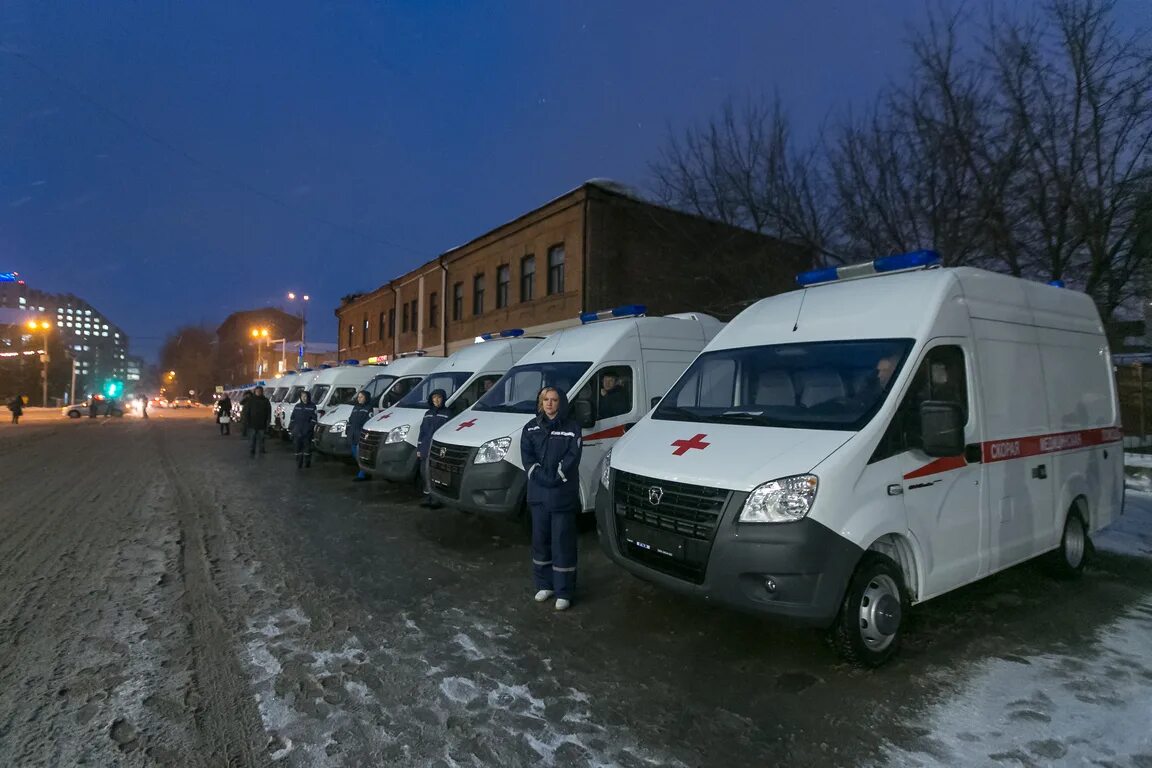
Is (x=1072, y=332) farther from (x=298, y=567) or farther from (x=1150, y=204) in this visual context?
(x=298, y=567)

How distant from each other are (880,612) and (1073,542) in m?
3.23

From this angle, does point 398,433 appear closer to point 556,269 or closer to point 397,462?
point 397,462

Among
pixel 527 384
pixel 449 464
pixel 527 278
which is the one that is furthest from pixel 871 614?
pixel 527 278

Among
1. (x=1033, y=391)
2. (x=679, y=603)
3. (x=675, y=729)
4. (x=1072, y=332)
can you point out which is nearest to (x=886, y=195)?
(x=1072, y=332)

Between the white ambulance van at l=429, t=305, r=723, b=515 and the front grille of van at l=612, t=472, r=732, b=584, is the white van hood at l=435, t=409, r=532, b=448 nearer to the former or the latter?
the white ambulance van at l=429, t=305, r=723, b=515

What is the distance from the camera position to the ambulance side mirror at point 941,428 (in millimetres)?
4000

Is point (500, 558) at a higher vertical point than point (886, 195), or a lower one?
lower

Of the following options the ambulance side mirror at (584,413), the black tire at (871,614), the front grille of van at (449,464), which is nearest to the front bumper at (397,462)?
the front grille of van at (449,464)

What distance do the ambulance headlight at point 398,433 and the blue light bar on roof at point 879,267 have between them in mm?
5997

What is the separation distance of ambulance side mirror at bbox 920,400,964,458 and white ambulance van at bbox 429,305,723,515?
346 cm

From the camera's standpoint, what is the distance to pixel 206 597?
5344mm

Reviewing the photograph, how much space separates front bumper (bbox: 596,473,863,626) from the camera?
374 cm

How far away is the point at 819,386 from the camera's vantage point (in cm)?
467

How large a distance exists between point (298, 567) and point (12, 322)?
67076mm
